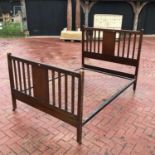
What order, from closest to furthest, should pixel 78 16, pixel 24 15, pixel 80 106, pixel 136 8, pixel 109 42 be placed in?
pixel 80 106
pixel 109 42
pixel 78 16
pixel 24 15
pixel 136 8

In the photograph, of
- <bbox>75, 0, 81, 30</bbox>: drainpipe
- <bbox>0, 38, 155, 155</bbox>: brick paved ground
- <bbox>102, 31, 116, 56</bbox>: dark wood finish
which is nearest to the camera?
<bbox>0, 38, 155, 155</bbox>: brick paved ground

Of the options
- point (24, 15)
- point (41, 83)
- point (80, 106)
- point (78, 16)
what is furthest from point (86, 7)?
point (80, 106)

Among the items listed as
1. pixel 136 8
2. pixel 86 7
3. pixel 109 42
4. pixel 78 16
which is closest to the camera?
pixel 109 42

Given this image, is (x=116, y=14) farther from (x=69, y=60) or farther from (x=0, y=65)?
(x=0, y=65)

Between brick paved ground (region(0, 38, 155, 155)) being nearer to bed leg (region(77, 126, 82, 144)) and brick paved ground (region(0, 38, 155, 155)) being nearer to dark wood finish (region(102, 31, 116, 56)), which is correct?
bed leg (region(77, 126, 82, 144))

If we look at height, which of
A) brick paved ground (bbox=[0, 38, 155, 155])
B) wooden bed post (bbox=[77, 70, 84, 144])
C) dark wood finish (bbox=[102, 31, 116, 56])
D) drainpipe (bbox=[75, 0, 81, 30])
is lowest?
brick paved ground (bbox=[0, 38, 155, 155])

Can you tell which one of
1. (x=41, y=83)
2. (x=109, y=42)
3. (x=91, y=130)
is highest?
(x=109, y=42)

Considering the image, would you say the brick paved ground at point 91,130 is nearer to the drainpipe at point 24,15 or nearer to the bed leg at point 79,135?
the bed leg at point 79,135

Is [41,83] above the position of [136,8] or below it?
below

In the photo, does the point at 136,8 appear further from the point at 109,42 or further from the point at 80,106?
the point at 80,106

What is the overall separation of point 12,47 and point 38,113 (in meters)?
4.83

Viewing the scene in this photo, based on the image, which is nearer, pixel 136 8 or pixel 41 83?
pixel 41 83

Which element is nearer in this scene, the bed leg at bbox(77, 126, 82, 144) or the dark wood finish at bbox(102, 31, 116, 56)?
the bed leg at bbox(77, 126, 82, 144)

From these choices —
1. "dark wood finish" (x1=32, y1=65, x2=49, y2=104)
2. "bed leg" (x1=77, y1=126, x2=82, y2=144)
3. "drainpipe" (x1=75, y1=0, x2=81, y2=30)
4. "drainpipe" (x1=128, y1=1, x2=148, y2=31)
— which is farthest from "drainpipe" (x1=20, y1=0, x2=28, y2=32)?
"bed leg" (x1=77, y1=126, x2=82, y2=144)
